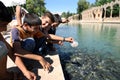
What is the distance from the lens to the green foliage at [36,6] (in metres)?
65.4

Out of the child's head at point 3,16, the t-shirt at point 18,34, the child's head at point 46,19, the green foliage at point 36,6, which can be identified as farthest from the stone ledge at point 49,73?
the green foliage at point 36,6

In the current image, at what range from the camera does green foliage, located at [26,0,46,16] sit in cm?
6540

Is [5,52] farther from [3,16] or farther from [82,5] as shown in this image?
[82,5]

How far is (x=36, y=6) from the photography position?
68.8 meters

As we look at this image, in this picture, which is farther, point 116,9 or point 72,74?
point 116,9

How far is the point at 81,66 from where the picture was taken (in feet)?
18.7

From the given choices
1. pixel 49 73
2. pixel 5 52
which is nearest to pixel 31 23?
pixel 49 73

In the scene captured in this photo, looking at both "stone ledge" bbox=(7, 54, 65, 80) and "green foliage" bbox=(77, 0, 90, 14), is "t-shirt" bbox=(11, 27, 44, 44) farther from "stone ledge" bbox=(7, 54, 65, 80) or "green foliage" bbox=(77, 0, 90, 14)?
"green foliage" bbox=(77, 0, 90, 14)

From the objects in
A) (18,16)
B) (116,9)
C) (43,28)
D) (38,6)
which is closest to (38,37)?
(43,28)

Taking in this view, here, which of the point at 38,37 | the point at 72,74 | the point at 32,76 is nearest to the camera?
the point at 32,76

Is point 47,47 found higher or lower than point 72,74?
higher

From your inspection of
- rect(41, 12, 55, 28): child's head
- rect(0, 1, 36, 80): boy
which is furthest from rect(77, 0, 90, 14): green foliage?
rect(0, 1, 36, 80): boy

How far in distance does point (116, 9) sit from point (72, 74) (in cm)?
5768

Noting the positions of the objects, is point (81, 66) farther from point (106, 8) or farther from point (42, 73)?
point (106, 8)
